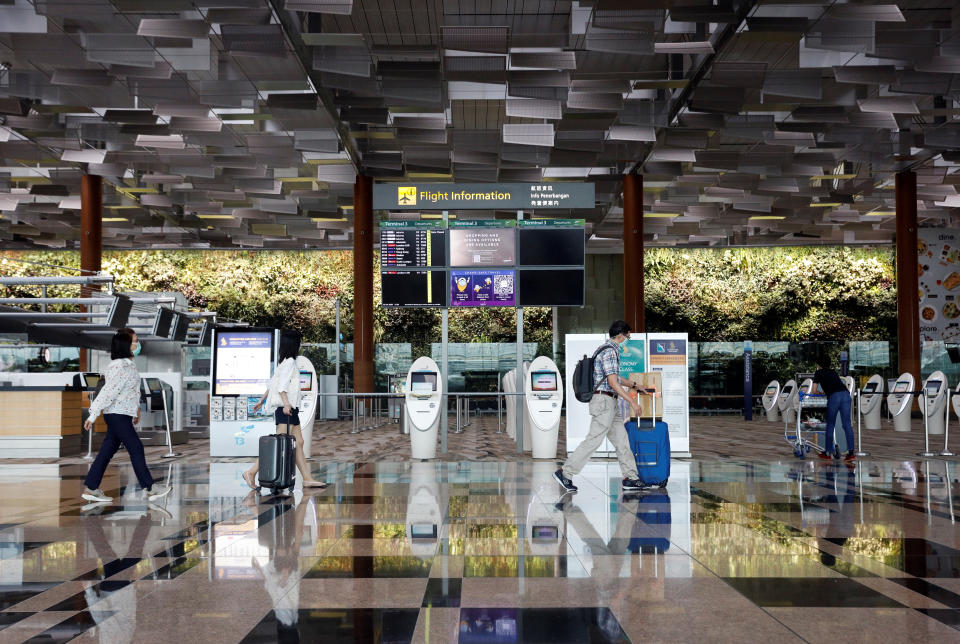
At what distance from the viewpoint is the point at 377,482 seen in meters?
9.19

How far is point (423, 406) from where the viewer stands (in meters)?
11.9

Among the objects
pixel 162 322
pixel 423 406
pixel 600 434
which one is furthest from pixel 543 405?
pixel 162 322

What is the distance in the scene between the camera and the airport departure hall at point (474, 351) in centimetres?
437

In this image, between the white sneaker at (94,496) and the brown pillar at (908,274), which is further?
the brown pillar at (908,274)

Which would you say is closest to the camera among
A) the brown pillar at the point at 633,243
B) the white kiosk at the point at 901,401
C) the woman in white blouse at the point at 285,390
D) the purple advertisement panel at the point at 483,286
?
the woman in white blouse at the point at 285,390

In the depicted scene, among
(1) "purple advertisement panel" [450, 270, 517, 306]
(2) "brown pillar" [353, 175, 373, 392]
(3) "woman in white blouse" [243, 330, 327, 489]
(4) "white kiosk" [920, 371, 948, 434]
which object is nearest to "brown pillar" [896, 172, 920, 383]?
(4) "white kiosk" [920, 371, 948, 434]

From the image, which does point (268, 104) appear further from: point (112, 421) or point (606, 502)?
point (606, 502)

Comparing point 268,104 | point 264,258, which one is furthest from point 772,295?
point 268,104

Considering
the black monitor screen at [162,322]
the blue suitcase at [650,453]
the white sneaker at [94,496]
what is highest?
the black monitor screen at [162,322]

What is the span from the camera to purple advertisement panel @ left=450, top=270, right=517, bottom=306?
40.9 feet

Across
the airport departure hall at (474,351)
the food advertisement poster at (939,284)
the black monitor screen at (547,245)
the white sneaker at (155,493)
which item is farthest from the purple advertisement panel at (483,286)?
the food advertisement poster at (939,284)

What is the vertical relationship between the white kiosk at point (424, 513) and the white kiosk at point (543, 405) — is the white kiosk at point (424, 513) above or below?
below

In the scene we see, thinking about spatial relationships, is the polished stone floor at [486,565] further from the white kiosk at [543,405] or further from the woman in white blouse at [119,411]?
the white kiosk at [543,405]

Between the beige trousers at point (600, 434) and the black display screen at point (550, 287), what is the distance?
4395mm
